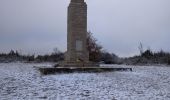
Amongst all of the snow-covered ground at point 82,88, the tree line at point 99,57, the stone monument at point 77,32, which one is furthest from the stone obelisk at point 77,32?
the tree line at point 99,57

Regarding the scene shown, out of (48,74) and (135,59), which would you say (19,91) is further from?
(135,59)

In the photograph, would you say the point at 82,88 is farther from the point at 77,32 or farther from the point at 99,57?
the point at 99,57

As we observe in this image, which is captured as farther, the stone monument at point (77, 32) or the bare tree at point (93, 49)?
the bare tree at point (93, 49)

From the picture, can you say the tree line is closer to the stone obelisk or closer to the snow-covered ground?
the stone obelisk

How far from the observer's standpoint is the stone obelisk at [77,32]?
96.5ft

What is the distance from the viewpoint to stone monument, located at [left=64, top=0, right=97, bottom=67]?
29422mm

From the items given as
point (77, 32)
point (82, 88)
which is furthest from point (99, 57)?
point (82, 88)

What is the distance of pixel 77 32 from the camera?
96.8ft

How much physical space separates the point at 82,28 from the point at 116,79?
32.1 ft

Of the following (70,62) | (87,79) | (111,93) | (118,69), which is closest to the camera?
(111,93)

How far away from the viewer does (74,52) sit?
97.6 ft

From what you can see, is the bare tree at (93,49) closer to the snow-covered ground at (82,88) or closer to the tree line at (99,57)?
the tree line at (99,57)

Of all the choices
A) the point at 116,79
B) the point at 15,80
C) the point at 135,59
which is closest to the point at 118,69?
the point at 116,79

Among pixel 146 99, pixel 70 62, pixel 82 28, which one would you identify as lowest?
pixel 146 99
